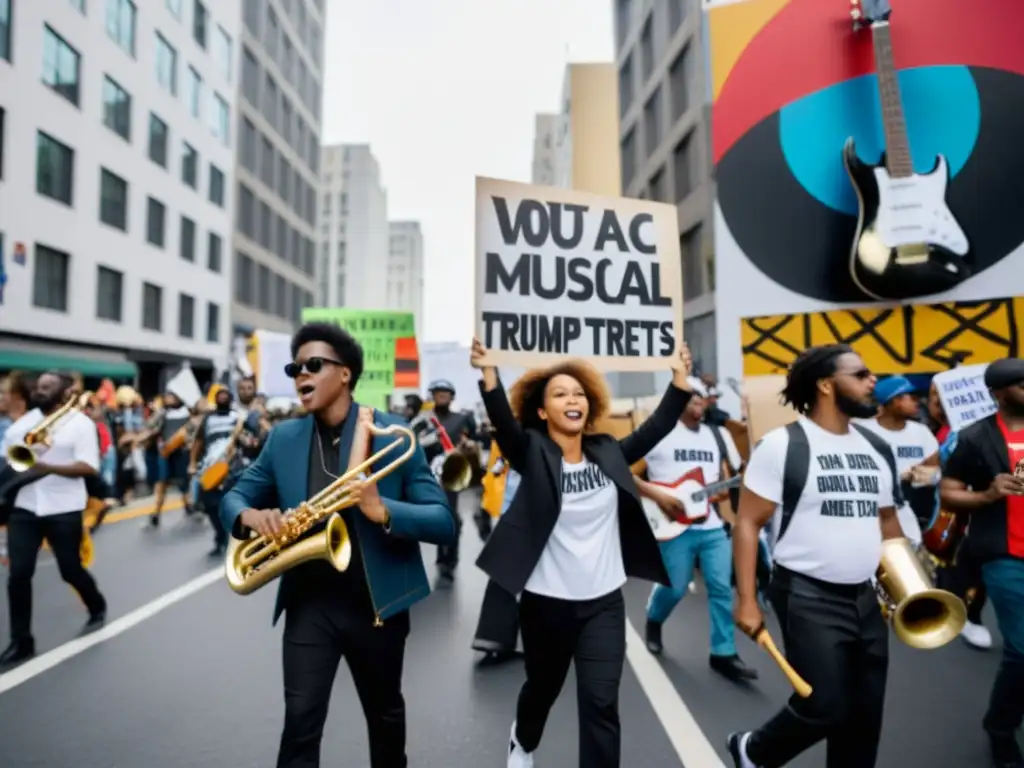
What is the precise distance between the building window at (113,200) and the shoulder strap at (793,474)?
26500 millimetres

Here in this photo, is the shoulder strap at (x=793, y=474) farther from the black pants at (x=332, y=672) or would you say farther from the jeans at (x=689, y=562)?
the jeans at (x=689, y=562)

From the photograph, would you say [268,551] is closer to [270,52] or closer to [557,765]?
[557,765]

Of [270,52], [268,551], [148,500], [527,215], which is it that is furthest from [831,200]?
[270,52]

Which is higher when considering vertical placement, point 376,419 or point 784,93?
point 784,93

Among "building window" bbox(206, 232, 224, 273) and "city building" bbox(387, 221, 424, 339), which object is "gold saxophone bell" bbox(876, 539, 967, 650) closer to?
"building window" bbox(206, 232, 224, 273)

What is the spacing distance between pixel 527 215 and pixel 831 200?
427 cm

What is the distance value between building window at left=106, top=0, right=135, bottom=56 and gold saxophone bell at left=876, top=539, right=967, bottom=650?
2862 cm

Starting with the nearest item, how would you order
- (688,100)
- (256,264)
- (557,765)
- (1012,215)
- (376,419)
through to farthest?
(376,419) → (557,765) → (1012,215) → (688,100) → (256,264)

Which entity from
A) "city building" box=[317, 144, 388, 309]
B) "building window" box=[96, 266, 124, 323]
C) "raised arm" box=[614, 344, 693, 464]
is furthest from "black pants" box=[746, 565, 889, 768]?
"city building" box=[317, 144, 388, 309]

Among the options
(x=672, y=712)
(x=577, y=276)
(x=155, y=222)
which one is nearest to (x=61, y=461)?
(x=577, y=276)

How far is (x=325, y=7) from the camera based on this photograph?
5475 cm

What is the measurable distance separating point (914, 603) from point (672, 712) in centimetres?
167

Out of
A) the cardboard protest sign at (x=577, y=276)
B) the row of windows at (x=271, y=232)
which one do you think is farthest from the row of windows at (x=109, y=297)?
the cardboard protest sign at (x=577, y=276)

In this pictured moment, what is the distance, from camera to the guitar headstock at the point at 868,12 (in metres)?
6.99
